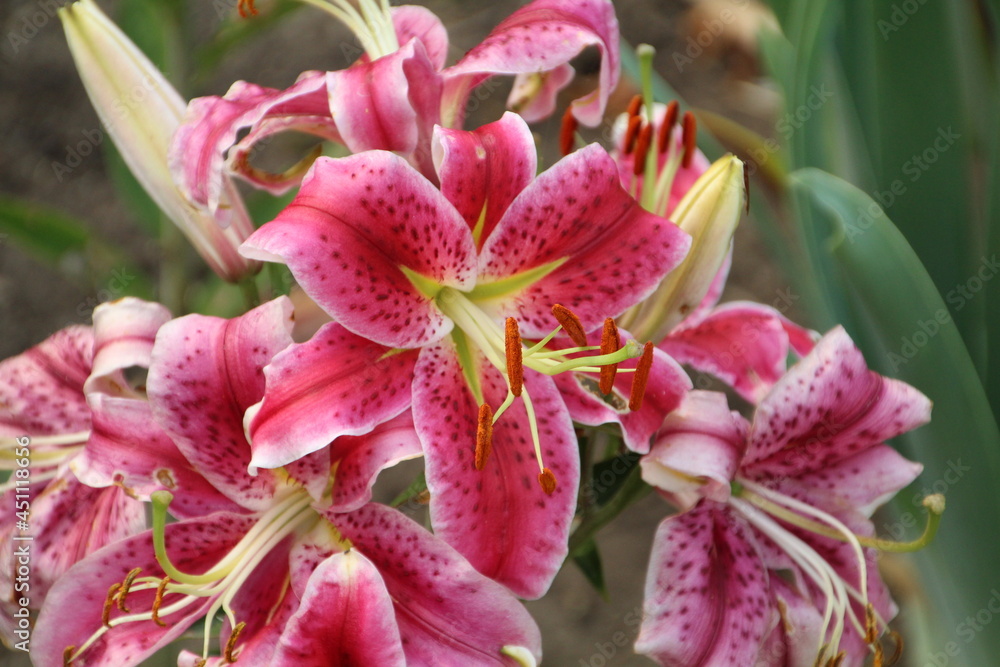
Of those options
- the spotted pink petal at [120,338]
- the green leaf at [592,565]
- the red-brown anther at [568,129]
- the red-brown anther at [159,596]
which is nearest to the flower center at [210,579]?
the red-brown anther at [159,596]

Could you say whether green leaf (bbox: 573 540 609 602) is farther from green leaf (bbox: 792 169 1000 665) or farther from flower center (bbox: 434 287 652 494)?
green leaf (bbox: 792 169 1000 665)

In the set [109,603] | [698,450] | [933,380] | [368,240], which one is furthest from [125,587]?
[933,380]

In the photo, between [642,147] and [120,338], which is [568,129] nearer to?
[642,147]

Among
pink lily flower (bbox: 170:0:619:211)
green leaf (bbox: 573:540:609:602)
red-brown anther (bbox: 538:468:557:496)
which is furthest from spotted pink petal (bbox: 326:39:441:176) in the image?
green leaf (bbox: 573:540:609:602)

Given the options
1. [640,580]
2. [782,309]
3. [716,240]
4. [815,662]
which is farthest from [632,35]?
[815,662]

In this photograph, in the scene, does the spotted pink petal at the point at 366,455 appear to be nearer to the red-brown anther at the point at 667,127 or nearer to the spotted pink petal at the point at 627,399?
the spotted pink petal at the point at 627,399

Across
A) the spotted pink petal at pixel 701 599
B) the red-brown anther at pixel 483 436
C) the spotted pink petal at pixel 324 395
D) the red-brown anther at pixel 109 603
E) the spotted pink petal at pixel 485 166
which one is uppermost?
the spotted pink petal at pixel 485 166
